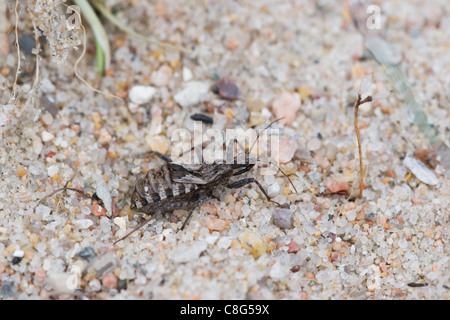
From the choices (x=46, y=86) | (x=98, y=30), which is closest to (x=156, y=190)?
(x=46, y=86)

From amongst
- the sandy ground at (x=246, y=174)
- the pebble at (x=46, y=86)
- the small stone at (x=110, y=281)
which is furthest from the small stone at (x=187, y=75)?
the small stone at (x=110, y=281)

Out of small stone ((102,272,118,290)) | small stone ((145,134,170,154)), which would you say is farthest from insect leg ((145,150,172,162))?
small stone ((102,272,118,290))

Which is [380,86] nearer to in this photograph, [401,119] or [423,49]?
[401,119]

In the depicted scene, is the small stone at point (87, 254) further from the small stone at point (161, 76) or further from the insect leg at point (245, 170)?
Result: the small stone at point (161, 76)

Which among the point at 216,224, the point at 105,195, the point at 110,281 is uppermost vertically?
the point at 105,195

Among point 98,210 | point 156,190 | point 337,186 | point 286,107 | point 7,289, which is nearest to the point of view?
point 7,289

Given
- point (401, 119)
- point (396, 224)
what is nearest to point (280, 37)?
point (401, 119)

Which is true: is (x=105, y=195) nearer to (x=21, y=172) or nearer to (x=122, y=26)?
(x=21, y=172)
